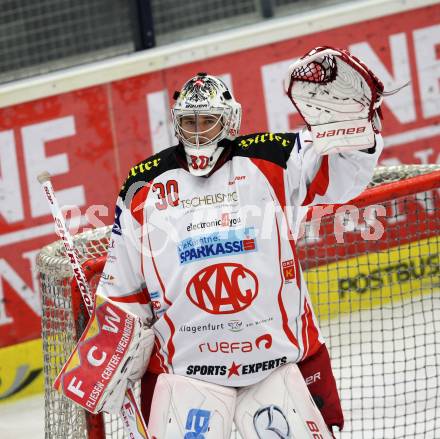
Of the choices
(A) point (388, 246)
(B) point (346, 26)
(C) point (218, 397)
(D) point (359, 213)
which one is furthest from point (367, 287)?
(C) point (218, 397)

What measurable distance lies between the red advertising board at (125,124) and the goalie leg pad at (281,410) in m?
2.09

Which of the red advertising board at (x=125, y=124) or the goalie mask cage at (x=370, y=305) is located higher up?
the red advertising board at (x=125, y=124)

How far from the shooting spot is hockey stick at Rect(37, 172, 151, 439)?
11.5 ft

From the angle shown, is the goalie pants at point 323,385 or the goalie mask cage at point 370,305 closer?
the goalie pants at point 323,385

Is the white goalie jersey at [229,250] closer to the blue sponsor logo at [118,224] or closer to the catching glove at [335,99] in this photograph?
the blue sponsor logo at [118,224]

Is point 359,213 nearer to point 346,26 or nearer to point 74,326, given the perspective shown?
point 74,326

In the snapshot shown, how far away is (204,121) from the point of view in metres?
3.38

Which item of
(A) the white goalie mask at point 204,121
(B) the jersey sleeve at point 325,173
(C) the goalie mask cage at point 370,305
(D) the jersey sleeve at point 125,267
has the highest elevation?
(A) the white goalie mask at point 204,121

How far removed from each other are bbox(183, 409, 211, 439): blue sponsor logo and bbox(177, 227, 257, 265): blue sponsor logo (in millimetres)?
410

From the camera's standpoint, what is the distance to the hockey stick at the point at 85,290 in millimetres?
3498

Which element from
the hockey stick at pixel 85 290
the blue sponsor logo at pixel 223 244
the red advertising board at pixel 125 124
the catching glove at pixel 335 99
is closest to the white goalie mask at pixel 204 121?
the blue sponsor logo at pixel 223 244

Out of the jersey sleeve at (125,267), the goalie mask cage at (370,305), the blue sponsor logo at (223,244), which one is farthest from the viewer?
the goalie mask cage at (370,305)

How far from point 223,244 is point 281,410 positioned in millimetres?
472

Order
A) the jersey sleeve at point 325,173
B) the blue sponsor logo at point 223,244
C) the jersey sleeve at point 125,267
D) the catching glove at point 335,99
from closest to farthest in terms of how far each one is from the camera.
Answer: the catching glove at point 335,99
the jersey sleeve at point 325,173
the blue sponsor logo at point 223,244
the jersey sleeve at point 125,267
